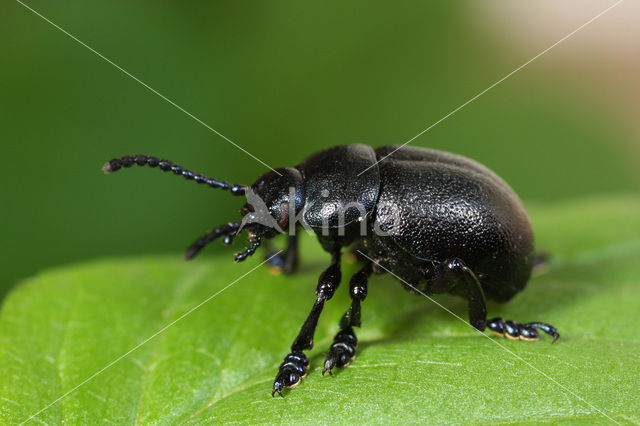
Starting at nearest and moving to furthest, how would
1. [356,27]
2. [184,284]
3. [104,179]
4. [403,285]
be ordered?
[403,285] < [184,284] < [104,179] < [356,27]

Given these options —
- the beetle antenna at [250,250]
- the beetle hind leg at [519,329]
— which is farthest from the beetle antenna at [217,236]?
the beetle hind leg at [519,329]

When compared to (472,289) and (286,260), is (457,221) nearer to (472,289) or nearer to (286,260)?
(472,289)

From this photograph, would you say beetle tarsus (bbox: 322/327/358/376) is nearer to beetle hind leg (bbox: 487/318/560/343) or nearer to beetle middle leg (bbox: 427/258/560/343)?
beetle middle leg (bbox: 427/258/560/343)

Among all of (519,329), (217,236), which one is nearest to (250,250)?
(217,236)

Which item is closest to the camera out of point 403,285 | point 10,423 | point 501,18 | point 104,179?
Answer: point 10,423

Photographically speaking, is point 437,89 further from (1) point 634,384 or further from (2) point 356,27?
(1) point 634,384

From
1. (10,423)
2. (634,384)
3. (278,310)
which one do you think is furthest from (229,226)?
(634,384)

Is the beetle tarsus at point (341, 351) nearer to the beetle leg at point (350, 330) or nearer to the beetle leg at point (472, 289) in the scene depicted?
the beetle leg at point (350, 330)
